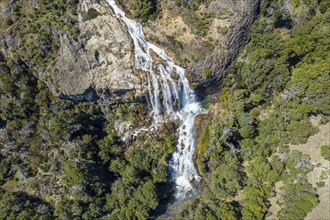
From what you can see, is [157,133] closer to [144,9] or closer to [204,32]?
[204,32]

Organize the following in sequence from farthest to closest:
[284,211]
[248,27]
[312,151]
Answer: [248,27], [312,151], [284,211]

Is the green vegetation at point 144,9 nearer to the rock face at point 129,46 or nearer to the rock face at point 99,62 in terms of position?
the rock face at point 129,46

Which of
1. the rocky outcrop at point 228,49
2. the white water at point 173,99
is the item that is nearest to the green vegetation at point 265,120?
the rocky outcrop at point 228,49

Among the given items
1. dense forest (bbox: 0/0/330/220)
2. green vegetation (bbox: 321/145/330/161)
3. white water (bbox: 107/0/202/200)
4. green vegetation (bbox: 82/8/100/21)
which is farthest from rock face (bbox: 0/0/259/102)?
green vegetation (bbox: 321/145/330/161)

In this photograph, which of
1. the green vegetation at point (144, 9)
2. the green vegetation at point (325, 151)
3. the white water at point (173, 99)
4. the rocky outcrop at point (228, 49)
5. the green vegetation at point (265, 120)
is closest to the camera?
the green vegetation at point (325, 151)

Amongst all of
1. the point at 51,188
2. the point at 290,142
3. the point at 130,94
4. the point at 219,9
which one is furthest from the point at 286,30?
the point at 51,188

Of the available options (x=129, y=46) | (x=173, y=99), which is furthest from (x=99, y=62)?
(x=173, y=99)

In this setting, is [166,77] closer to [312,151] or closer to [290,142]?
[290,142]
